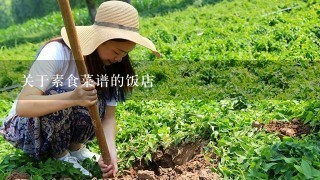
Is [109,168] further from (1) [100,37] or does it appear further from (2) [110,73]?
(1) [100,37]

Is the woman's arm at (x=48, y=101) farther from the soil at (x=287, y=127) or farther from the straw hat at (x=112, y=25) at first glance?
the soil at (x=287, y=127)

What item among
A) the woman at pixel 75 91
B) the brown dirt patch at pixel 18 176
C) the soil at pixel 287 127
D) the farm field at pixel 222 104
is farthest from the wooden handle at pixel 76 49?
the soil at pixel 287 127

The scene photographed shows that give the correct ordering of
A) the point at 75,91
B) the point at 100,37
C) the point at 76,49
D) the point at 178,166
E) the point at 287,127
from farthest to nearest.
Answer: the point at 287,127, the point at 178,166, the point at 100,37, the point at 75,91, the point at 76,49

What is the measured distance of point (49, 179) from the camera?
3424mm

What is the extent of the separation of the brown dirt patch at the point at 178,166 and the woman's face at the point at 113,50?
79 cm

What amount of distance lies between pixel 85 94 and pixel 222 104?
1829 mm

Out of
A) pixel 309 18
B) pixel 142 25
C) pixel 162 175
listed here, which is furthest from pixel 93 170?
pixel 142 25

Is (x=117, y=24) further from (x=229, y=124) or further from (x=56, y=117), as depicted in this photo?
(x=229, y=124)

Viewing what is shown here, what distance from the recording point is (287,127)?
3.76 m

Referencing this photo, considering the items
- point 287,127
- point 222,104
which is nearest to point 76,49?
point 287,127

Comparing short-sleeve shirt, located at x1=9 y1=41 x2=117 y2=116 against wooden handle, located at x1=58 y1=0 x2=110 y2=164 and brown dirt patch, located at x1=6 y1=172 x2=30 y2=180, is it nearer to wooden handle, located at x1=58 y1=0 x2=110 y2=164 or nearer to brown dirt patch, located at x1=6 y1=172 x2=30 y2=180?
wooden handle, located at x1=58 y1=0 x2=110 y2=164

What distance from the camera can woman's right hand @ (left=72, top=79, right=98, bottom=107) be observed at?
294 cm

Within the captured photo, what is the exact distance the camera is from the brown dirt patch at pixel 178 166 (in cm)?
341

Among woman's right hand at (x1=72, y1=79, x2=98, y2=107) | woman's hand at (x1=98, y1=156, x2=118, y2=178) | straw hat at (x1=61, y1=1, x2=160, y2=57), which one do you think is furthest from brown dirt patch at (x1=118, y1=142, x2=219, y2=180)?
straw hat at (x1=61, y1=1, x2=160, y2=57)
